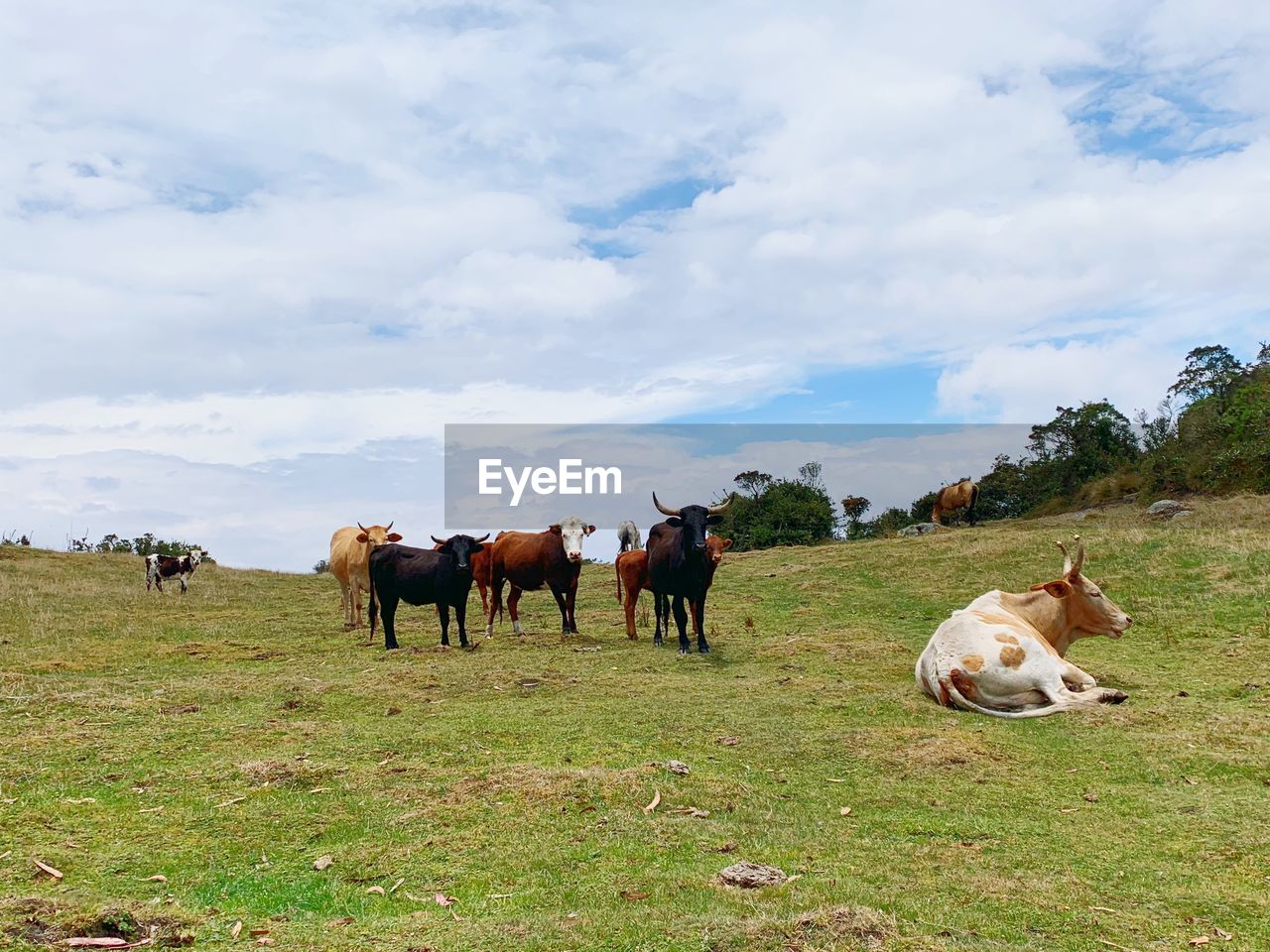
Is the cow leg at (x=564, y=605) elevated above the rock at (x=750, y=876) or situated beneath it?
elevated above

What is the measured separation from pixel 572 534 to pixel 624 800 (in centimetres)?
962

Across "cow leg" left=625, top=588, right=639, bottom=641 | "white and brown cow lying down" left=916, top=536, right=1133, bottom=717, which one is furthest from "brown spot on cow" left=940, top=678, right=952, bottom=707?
"cow leg" left=625, top=588, right=639, bottom=641

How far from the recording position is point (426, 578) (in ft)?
46.5

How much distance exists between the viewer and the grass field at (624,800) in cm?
429

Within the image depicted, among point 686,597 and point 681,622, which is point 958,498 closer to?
point 686,597

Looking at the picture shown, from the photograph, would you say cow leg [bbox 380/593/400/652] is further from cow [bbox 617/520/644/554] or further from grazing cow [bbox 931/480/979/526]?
grazing cow [bbox 931/480/979/526]

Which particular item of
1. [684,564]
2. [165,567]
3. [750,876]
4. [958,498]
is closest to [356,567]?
[684,564]

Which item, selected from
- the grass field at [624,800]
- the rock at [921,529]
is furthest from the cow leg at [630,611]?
the rock at [921,529]

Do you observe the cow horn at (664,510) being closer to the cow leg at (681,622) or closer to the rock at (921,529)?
the cow leg at (681,622)

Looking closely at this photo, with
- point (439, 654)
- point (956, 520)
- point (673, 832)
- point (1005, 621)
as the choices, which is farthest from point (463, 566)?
point (956, 520)

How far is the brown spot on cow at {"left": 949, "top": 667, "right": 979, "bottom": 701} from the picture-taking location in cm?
869

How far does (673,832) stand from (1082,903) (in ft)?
7.01

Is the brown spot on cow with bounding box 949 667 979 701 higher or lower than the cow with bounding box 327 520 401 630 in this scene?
lower

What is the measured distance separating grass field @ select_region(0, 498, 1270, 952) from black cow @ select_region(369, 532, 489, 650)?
1.39 metres
